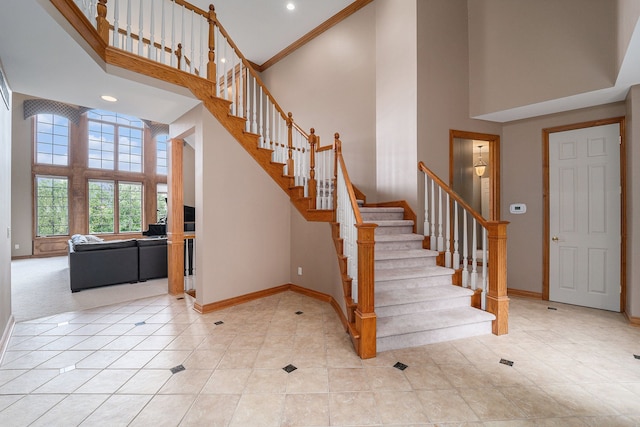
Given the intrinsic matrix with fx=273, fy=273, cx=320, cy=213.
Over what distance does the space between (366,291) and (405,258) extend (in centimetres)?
116

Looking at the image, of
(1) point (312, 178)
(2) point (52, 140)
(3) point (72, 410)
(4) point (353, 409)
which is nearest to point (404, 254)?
(1) point (312, 178)

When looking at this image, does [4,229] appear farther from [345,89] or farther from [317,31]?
[317,31]

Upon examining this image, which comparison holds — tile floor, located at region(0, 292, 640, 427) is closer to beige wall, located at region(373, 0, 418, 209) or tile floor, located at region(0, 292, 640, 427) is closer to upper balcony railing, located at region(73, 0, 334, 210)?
upper balcony railing, located at region(73, 0, 334, 210)

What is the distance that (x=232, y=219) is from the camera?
3.90m

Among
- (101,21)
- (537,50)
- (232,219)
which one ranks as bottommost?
(232,219)

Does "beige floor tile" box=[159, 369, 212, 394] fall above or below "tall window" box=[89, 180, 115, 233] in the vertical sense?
below

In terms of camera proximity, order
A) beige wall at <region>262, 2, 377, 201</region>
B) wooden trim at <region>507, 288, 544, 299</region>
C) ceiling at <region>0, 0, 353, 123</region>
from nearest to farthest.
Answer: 1. ceiling at <region>0, 0, 353, 123</region>
2. wooden trim at <region>507, 288, 544, 299</region>
3. beige wall at <region>262, 2, 377, 201</region>

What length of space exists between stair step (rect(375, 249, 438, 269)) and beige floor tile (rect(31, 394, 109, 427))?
273cm

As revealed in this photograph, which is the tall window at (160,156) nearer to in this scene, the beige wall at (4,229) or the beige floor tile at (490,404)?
the beige wall at (4,229)

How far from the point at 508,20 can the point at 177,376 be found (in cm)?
585

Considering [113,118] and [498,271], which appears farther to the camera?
[113,118]

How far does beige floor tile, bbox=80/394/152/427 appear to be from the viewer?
172 cm

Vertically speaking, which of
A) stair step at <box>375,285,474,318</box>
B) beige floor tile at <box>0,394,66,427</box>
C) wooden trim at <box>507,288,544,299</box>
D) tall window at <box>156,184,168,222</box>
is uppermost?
tall window at <box>156,184,168,222</box>

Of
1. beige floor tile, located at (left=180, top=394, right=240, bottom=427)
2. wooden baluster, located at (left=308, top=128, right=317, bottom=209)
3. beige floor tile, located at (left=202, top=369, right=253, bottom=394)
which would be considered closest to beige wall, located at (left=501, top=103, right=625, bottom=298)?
wooden baluster, located at (left=308, top=128, right=317, bottom=209)
